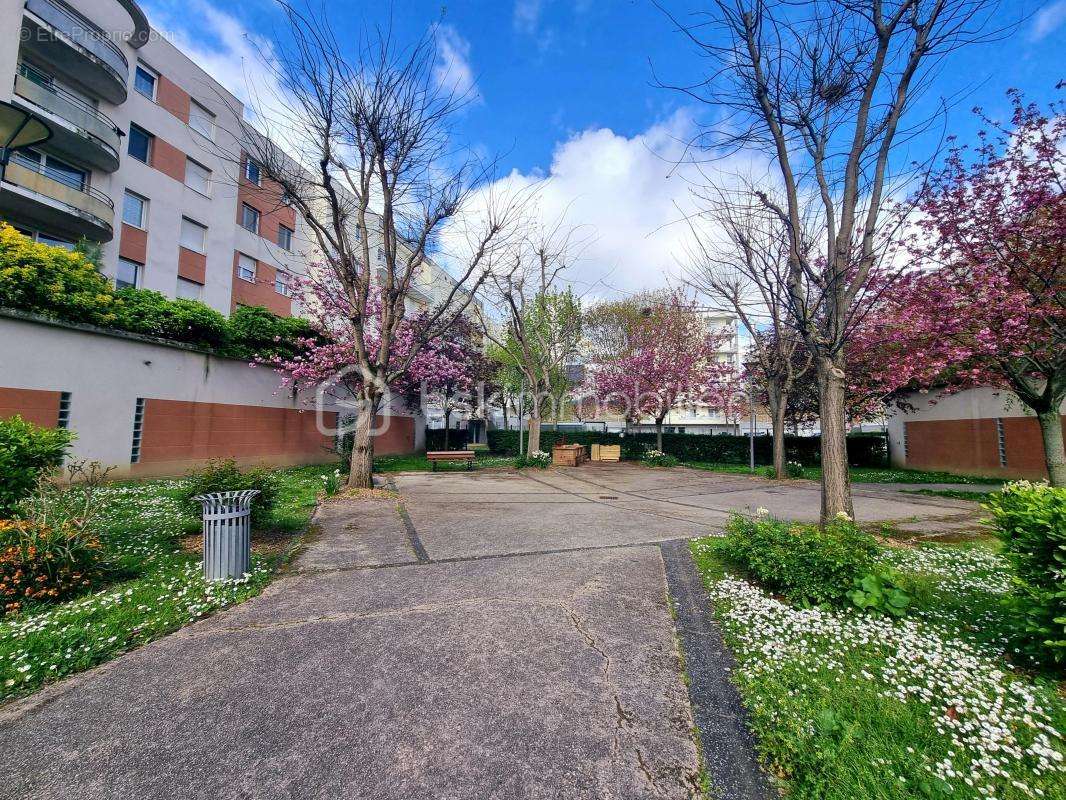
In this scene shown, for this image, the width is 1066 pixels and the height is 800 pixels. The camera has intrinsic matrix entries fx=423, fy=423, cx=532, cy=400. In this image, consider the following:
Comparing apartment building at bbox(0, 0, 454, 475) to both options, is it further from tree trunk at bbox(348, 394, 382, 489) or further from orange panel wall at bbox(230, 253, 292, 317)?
tree trunk at bbox(348, 394, 382, 489)

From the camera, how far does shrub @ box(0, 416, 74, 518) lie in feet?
14.0

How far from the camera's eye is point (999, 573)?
421cm

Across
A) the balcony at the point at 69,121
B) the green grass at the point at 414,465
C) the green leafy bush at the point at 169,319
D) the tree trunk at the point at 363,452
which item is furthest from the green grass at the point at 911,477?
the balcony at the point at 69,121

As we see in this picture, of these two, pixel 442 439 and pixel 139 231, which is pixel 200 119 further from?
pixel 442 439

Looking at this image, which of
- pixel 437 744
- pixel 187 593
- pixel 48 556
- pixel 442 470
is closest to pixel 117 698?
pixel 187 593

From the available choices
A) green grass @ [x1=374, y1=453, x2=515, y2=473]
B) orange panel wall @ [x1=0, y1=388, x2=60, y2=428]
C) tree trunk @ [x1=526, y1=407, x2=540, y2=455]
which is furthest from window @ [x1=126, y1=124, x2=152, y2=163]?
tree trunk @ [x1=526, y1=407, x2=540, y2=455]


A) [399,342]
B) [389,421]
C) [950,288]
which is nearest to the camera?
[950,288]

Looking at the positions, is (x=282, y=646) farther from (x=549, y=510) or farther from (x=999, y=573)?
(x=999, y=573)

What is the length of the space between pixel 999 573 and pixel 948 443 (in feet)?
51.4

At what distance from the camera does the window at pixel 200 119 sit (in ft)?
56.5

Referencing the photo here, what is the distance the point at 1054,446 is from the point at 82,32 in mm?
28358

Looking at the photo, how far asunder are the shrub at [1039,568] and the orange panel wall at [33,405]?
44.0ft

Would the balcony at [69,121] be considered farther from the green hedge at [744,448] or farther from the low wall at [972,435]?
the low wall at [972,435]

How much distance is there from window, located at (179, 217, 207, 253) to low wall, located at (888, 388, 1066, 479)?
28.4 metres
